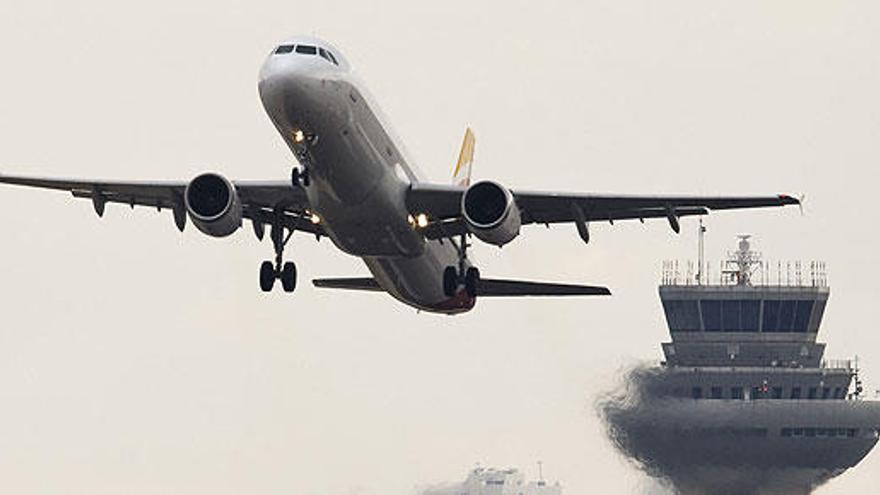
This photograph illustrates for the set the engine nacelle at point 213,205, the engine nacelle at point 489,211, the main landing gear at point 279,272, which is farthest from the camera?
the main landing gear at point 279,272

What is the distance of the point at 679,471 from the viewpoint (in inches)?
4732

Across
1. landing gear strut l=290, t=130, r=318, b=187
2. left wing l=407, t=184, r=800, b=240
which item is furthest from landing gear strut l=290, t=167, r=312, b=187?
left wing l=407, t=184, r=800, b=240

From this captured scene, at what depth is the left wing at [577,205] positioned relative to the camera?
69.1 m

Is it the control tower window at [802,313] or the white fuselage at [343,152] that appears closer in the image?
Answer: the white fuselage at [343,152]

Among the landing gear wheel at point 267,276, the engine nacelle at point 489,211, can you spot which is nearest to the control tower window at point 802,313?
the landing gear wheel at point 267,276

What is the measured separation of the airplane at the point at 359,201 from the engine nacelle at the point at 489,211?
0.03 meters

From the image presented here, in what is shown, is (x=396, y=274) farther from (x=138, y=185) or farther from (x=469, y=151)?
(x=469, y=151)

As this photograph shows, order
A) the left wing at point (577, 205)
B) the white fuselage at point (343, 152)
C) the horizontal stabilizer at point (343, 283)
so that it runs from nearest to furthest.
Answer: the white fuselage at point (343, 152) < the left wing at point (577, 205) < the horizontal stabilizer at point (343, 283)

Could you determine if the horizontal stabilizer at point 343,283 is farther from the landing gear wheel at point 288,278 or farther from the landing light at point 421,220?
the landing light at point 421,220

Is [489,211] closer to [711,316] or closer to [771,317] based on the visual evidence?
[711,316]

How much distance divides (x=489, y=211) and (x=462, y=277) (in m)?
4.80

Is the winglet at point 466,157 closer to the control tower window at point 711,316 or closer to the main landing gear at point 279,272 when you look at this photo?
the main landing gear at point 279,272

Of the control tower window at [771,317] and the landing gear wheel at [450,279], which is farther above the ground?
the control tower window at [771,317]

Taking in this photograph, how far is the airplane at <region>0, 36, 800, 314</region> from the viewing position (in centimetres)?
6531
